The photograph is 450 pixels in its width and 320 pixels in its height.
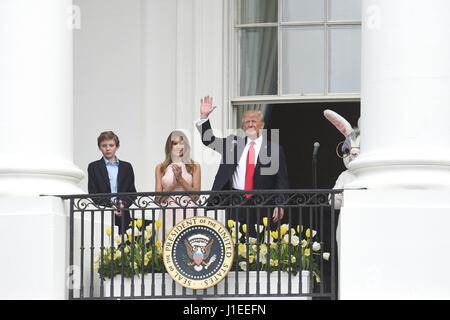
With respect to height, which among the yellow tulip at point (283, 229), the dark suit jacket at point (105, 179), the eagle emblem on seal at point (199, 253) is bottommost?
the eagle emblem on seal at point (199, 253)

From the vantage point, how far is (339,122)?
1891 cm

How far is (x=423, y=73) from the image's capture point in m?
15.8

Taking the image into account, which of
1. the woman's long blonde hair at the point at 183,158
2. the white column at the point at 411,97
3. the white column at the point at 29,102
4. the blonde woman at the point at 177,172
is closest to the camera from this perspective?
the white column at the point at 411,97

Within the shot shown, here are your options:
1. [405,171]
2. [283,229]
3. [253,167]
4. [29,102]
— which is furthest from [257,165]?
[29,102]

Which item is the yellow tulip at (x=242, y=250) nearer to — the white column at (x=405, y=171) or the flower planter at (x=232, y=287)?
the flower planter at (x=232, y=287)

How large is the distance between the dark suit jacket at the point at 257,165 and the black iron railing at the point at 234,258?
291mm

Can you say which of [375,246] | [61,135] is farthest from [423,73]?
[61,135]

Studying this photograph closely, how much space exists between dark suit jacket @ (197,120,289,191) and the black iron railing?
29 cm

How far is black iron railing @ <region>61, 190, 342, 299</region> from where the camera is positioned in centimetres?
1638

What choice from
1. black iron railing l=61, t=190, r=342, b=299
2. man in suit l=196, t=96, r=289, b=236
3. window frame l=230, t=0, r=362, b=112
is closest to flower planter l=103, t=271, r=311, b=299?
black iron railing l=61, t=190, r=342, b=299

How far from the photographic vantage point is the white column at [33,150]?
1636 centimetres

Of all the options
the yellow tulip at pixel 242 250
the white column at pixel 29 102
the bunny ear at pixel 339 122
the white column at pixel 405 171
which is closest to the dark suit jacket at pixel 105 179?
the white column at pixel 29 102

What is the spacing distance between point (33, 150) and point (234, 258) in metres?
2.11

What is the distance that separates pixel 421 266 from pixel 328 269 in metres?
1.99
